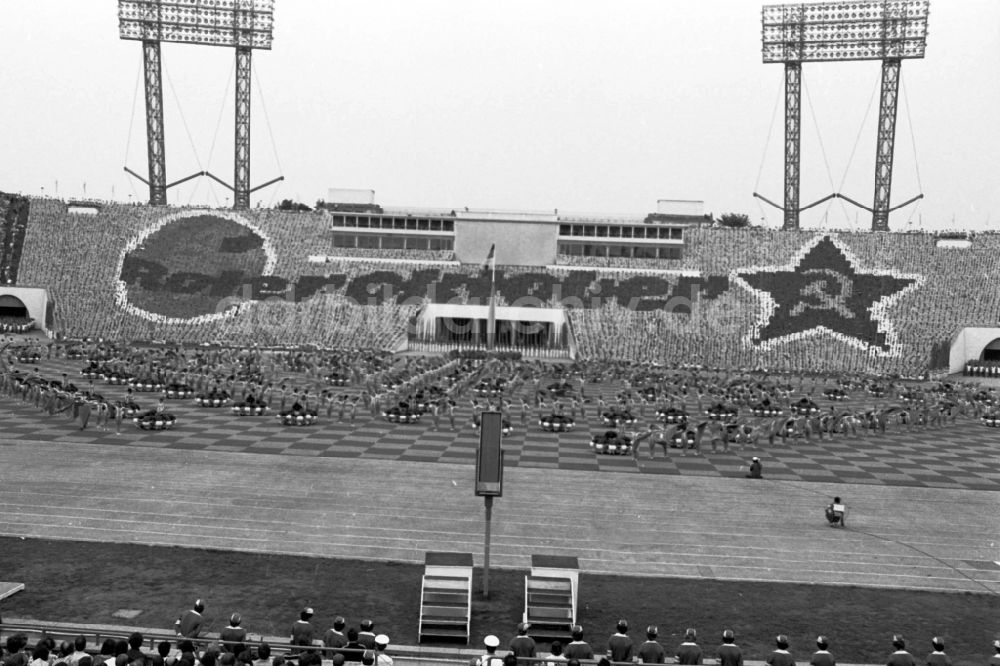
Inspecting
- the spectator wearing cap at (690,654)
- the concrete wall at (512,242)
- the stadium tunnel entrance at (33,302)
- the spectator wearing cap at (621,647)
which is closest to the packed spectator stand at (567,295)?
the stadium tunnel entrance at (33,302)

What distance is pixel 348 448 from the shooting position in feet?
89.8

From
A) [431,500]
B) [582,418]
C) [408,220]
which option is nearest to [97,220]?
[408,220]

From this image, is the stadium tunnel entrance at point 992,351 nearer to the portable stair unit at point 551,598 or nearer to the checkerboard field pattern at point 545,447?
the checkerboard field pattern at point 545,447

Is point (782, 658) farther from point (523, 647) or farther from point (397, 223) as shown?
point (397, 223)

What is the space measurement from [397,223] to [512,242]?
41.4 ft

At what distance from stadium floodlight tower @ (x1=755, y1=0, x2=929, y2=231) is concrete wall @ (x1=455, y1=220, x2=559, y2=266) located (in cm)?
2500

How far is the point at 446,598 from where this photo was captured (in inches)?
486

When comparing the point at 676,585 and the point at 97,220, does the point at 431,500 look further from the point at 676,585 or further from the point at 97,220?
the point at 97,220

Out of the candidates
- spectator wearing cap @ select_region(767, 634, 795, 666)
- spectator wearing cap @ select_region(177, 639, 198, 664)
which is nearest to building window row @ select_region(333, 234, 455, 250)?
spectator wearing cap @ select_region(177, 639, 198, 664)

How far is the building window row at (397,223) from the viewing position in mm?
87562

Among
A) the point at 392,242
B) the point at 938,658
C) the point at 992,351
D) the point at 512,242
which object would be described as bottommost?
the point at 938,658

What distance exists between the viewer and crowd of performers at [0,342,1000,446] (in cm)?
3209

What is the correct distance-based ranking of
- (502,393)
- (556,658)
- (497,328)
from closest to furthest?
(556,658) < (502,393) < (497,328)

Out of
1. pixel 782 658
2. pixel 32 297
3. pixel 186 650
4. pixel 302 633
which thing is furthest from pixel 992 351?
pixel 32 297
